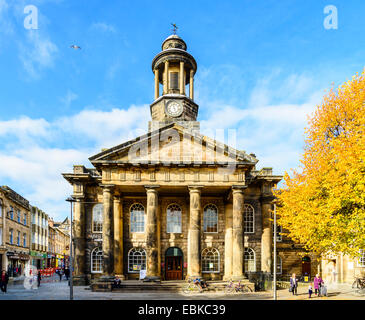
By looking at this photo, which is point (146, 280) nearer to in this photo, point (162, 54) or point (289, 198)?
point (289, 198)

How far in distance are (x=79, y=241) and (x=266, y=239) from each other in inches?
736

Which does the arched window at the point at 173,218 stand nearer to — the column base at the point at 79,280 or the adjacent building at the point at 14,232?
the column base at the point at 79,280

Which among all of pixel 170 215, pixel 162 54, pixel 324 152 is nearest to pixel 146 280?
pixel 170 215

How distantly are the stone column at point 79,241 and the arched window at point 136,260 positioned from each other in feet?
15.1

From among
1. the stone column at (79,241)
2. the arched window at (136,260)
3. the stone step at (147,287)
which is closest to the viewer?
the stone step at (147,287)

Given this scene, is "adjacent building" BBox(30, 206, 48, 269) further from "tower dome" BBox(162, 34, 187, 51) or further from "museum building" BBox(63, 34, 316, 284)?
"tower dome" BBox(162, 34, 187, 51)

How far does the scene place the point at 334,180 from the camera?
58.1ft

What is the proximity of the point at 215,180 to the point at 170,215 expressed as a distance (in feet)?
25.2

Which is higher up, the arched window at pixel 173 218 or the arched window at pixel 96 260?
the arched window at pixel 173 218

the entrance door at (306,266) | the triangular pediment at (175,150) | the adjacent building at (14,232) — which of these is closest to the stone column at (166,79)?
the triangular pediment at (175,150)

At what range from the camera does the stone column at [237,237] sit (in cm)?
2553

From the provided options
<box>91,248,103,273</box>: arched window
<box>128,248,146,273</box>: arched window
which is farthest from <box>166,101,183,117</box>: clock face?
<box>91,248,103,273</box>: arched window

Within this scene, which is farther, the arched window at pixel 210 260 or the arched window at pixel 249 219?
the arched window at pixel 249 219

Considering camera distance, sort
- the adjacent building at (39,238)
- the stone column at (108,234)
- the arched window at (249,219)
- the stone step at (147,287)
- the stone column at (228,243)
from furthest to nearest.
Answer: the adjacent building at (39,238)
the arched window at (249,219)
the stone column at (228,243)
the stone column at (108,234)
the stone step at (147,287)
